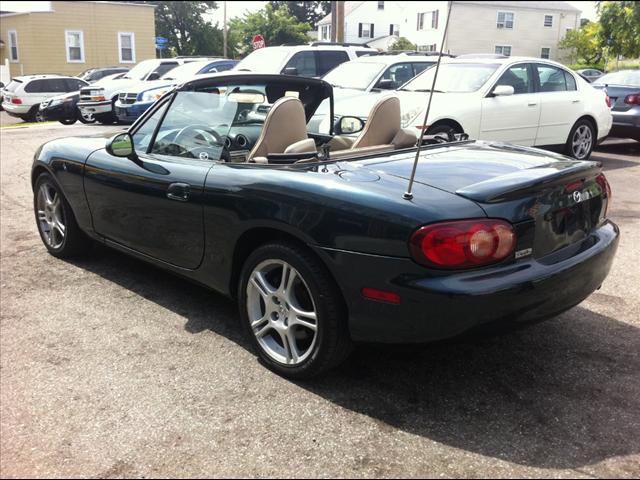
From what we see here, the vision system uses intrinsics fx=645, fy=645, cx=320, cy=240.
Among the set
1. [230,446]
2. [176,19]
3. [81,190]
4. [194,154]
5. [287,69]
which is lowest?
[230,446]

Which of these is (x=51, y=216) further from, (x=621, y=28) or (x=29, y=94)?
(x=621, y=28)

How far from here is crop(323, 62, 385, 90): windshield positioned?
33.8ft

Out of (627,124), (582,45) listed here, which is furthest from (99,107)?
(582,45)

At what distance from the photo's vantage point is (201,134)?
13.2ft

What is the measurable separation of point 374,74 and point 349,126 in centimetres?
526

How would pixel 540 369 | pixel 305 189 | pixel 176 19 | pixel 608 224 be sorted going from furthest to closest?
pixel 176 19
pixel 608 224
pixel 540 369
pixel 305 189

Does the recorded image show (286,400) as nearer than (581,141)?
Yes

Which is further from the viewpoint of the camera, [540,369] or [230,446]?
[540,369]

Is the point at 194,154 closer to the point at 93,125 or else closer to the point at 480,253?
the point at 480,253

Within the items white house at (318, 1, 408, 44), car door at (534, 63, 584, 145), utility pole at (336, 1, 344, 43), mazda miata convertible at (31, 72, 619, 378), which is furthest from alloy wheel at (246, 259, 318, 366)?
white house at (318, 1, 408, 44)

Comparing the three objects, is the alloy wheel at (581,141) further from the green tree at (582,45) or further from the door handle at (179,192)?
the green tree at (582,45)


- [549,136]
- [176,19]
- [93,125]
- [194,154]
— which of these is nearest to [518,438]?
[194,154]

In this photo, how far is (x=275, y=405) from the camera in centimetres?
304

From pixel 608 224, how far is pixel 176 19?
5396 cm
